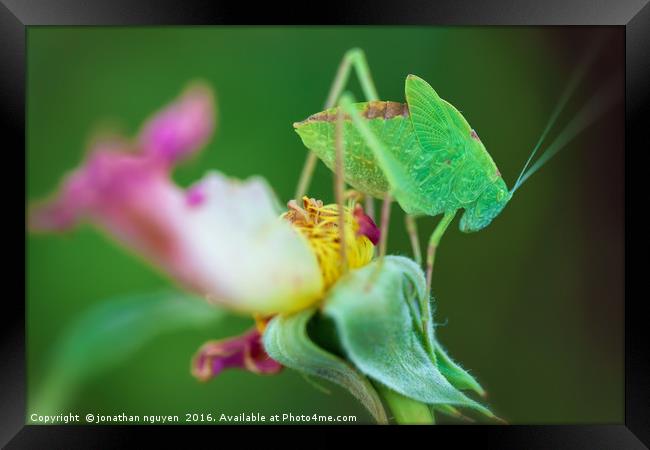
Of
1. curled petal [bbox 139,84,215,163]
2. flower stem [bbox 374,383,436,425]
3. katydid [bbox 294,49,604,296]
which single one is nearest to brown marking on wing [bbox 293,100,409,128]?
katydid [bbox 294,49,604,296]

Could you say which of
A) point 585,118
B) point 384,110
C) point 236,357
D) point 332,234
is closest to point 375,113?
point 384,110

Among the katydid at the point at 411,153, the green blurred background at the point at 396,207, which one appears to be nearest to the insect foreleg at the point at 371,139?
the katydid at the point at 411,153

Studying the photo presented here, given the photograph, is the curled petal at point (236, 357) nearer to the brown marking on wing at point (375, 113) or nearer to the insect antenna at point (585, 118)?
the brown marking on wing at point (375, 113)

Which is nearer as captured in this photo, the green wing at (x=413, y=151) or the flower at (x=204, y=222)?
the flower at (x=204, y=222)

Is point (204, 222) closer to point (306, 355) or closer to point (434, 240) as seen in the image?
point (306, 355)

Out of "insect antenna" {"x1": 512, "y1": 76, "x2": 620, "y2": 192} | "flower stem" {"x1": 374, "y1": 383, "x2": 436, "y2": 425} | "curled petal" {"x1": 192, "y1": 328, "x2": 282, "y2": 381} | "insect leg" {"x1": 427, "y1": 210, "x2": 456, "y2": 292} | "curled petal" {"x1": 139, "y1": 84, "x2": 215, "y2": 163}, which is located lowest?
"flower stem" {"x1": 374, "y1": 383, "x2": 436, "y2": 425}

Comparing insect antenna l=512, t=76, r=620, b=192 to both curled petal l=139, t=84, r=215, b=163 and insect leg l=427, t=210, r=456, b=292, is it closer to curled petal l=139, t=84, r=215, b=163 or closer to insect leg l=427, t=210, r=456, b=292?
insect leg l=427, t=210, r=456, b=292

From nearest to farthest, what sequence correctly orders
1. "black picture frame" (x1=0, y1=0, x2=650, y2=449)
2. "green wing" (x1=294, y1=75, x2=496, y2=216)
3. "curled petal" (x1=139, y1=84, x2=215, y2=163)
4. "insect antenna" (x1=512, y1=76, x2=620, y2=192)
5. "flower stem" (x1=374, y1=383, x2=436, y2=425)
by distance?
"curled petal" (x1=139, y1=84, x2=215, y2=163)
"flower stem" (x1=374, y1=383, x2=436, y2=425)
"green wing" (x1=294, y1=75, x2=496, y2=216)
"black picture frame" (x1=0, y1=0, x2=650, y2=449)
"insect antenna" (x1=512, y1=76, x2=620, y2=192)
